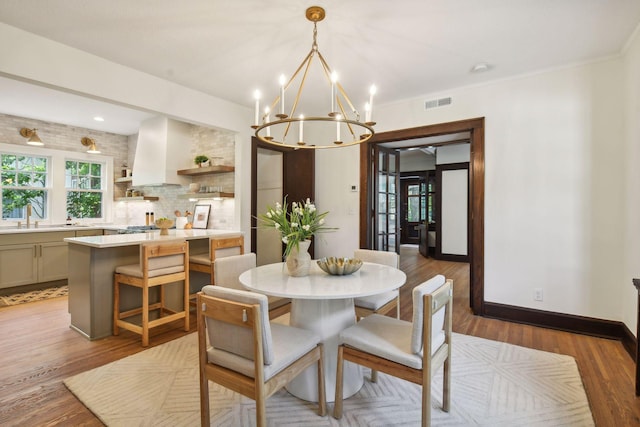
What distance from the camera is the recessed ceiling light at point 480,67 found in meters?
3.13

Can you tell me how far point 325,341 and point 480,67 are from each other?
2.96 m

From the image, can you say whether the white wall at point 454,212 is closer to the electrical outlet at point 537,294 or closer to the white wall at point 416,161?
the white wall at point 416,161

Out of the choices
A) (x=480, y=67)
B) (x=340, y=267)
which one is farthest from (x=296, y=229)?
(x=480, y=67)

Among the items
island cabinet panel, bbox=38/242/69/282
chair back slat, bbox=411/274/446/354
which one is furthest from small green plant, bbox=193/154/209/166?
chair back slat, bbox=411/274/446/354

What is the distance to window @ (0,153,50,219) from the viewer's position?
5152 millimetres

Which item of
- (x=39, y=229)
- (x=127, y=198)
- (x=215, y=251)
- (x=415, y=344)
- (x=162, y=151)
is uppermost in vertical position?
(x=162, y=151)

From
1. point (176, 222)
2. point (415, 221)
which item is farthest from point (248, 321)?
point (415, 221)

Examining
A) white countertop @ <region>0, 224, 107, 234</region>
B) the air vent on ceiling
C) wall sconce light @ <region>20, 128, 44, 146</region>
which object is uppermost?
the air vent on ceiling

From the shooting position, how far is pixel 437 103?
389cm

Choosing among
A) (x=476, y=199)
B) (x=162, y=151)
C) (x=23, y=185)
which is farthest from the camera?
(x=23, y=185)

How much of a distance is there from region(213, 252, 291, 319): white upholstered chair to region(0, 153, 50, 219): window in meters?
5.07

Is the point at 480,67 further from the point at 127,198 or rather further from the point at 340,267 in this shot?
the point at 127,198

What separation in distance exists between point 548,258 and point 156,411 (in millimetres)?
3662

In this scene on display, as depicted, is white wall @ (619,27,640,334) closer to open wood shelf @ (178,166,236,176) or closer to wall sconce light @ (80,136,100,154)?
open wood shelf @ (178,166,236,176)
